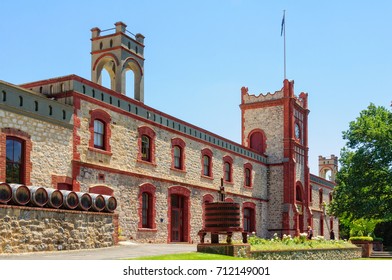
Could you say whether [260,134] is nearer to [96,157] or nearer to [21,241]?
[96,157]

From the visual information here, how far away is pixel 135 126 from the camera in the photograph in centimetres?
2675

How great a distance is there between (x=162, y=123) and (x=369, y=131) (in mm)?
16310

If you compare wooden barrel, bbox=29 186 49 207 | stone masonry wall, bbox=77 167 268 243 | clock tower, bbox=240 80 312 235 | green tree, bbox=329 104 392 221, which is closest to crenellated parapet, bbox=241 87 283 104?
clock tower, bbox=240 80 312 235

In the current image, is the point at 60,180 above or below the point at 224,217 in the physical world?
above

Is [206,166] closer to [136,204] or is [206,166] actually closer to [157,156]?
[157,156]

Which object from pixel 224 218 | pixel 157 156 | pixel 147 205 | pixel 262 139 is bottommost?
pixel 224 218

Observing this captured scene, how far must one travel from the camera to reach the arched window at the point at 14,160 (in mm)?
19703

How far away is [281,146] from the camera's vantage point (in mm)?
41469

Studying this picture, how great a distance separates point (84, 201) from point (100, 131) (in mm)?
6138

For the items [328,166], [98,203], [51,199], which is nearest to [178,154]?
[98,203]

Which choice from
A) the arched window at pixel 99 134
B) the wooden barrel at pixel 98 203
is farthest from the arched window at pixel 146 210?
the wooden barrel at pixel 98 203

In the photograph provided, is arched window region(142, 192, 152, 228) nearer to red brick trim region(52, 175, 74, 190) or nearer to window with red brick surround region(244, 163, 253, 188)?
red brick trim region(52, 175, 74, 190)

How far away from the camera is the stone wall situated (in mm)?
15781

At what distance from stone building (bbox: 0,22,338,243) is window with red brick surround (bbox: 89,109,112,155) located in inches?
1.7
